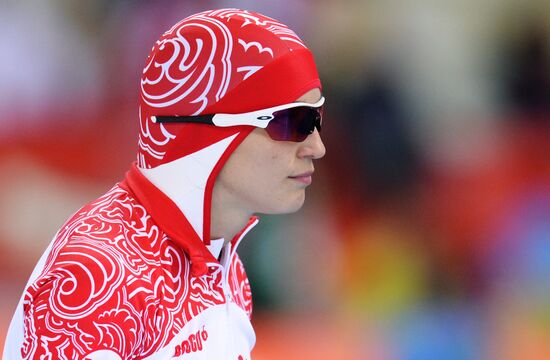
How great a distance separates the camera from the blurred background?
4.34m

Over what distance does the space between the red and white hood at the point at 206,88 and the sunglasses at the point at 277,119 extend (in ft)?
0.05

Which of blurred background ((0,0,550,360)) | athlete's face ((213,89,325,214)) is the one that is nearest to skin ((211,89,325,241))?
athlete's face ((213,89,325,214))

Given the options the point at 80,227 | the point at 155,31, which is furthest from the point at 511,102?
the point at 80,227

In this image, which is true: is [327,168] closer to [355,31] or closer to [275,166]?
[355,31]

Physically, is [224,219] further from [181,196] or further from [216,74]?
[216,74]

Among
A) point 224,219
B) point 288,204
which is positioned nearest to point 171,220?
point 224,219

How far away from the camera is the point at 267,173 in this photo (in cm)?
219

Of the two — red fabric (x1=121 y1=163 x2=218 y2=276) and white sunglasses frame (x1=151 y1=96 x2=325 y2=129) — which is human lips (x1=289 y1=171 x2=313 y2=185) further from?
red fabric (x1=121 y1=163 x2=218 y2=276)

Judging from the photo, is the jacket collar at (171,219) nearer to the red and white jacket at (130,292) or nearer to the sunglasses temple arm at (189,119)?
the red and white jacket at (130,292)

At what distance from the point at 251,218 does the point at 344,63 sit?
2.07 meters

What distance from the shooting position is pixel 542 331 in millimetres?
4535

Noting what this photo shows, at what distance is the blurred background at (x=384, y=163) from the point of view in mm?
4340

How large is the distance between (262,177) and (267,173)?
0.6 inches

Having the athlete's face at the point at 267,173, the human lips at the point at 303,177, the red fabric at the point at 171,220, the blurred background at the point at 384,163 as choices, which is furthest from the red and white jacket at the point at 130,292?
the blurred background at the point at 384,163
